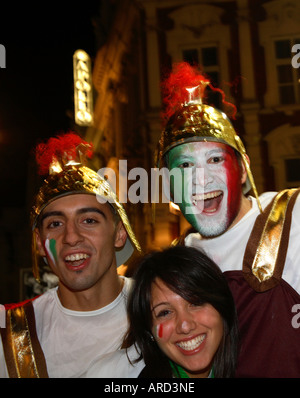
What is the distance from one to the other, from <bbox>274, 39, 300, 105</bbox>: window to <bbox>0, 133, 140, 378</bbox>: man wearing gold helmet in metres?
9.15

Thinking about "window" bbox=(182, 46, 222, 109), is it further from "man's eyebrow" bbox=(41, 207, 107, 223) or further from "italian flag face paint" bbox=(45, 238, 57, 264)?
"italian flag face paint" bbox=(45, 238, 57, 264)

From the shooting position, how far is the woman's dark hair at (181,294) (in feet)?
8.89

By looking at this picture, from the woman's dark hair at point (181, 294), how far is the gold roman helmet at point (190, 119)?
2.08 ft

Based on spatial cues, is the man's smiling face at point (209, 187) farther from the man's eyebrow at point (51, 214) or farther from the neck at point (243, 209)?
the man's eyebrow at point (51, 214)

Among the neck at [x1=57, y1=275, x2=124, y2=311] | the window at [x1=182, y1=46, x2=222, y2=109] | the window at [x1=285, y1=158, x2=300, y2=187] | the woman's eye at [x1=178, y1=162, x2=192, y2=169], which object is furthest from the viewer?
the window at [x1=182, y1=46, x2=222, y2=109]

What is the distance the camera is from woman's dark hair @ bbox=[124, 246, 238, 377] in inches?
107

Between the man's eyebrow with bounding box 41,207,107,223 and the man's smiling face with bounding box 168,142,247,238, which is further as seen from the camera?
the man's eyebrow with bounding box 41,207,107,223

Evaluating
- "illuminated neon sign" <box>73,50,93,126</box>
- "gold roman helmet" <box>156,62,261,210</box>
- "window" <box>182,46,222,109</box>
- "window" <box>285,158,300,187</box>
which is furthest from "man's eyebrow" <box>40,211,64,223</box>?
"illuminated neon sign" <box>73,50,93,126</box>

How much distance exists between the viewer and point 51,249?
10.8ft

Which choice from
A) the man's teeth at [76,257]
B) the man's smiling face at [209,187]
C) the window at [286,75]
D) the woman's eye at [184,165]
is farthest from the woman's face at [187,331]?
the window at [286,75]

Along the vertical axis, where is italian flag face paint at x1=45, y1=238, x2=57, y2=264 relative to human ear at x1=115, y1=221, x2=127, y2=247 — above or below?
below

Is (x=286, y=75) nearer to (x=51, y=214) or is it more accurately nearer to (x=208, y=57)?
(x=208, y=57)

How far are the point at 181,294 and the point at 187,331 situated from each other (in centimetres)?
20
